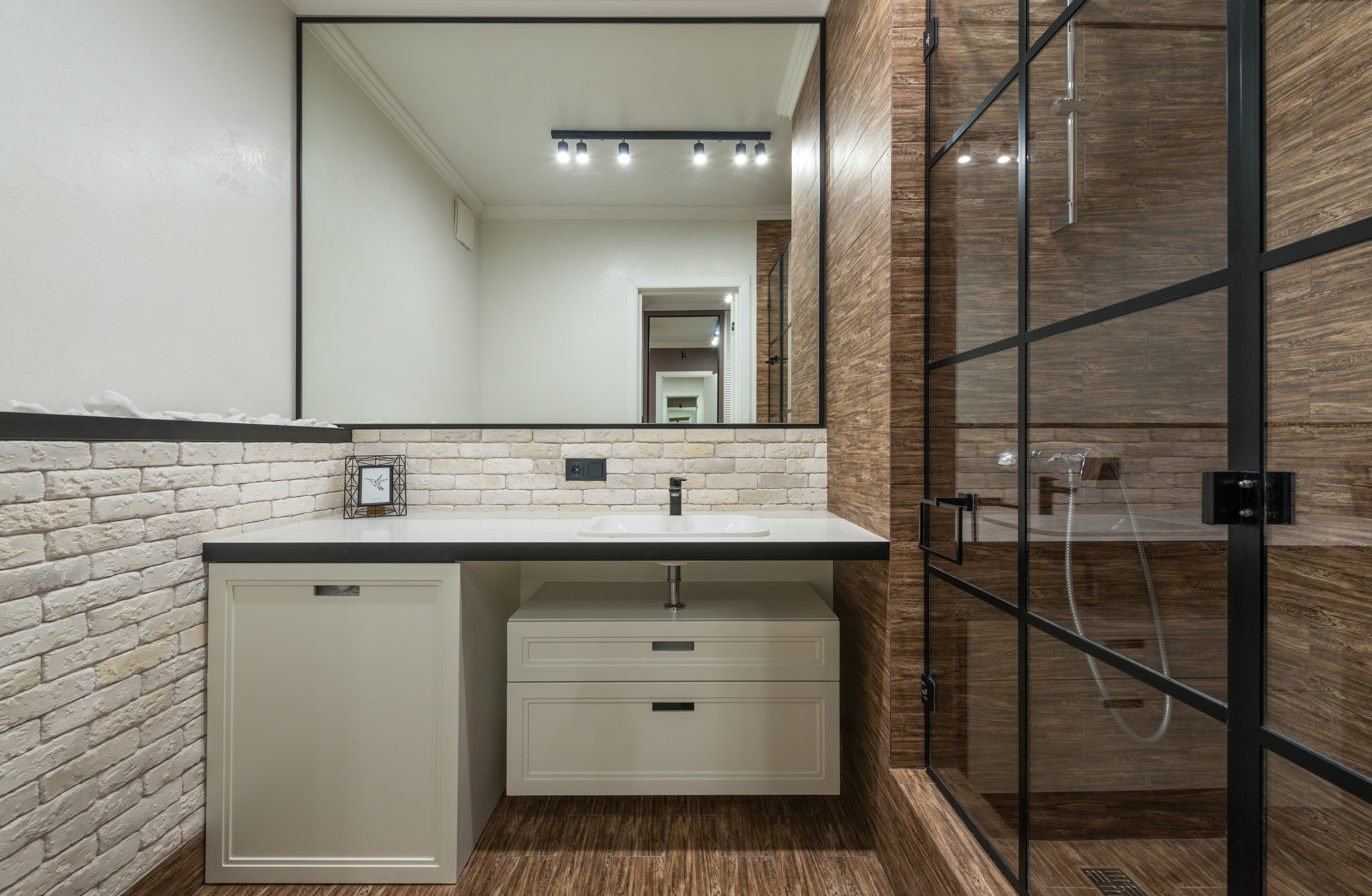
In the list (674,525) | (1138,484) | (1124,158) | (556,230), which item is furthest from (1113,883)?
(556,230)

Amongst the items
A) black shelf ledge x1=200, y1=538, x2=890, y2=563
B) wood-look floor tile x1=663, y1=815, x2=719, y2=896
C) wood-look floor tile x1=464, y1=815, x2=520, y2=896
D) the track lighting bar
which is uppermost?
the track lighting bar

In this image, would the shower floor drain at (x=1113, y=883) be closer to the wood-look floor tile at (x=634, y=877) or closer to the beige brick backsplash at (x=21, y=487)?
the wood-look floor tile at (x=634, y=877)

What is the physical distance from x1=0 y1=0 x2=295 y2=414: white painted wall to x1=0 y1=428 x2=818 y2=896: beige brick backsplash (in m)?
0.21

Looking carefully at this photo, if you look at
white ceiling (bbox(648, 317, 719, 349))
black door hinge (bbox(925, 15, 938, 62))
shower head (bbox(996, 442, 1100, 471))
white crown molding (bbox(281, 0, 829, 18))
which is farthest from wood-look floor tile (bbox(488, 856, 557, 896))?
white crown molding (bbox(281, 0, 829, 18))

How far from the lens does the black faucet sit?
193 centimetres

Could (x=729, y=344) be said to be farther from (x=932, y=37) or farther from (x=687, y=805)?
(x=687, y=805)

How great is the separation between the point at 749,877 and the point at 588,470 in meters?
1.27

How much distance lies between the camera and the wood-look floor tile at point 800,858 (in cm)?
142

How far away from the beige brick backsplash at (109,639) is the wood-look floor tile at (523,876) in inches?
28.7

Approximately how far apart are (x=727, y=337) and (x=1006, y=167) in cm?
109

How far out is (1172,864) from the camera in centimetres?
70

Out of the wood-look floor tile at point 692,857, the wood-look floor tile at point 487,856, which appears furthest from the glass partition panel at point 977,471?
the wood-look floor tile at point 487,856

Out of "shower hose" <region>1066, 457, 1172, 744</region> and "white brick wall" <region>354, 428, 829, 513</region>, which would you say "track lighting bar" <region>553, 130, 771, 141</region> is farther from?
"shower hose" <region>1066, 457, 1172, 744</region>

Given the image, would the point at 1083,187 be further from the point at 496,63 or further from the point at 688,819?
the point at 496,63
